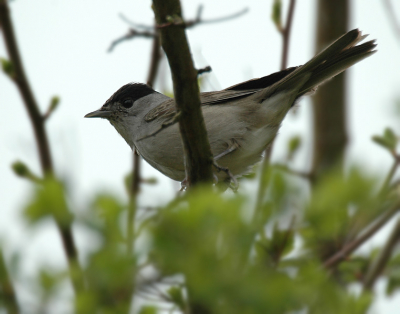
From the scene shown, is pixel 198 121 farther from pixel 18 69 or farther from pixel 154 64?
pixel 18 69

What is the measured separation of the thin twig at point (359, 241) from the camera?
4.36m

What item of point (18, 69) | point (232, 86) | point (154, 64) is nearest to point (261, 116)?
point (232, 86)

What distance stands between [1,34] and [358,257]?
4019mm

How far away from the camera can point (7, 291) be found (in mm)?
2541

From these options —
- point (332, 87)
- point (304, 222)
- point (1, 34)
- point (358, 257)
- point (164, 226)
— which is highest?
point (1, 34)

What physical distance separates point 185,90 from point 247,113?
1.74m

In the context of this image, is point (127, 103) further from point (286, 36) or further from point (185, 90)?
point (185, 90)

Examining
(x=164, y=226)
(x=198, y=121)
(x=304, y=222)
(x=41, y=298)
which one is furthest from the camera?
(x=198, y=121)

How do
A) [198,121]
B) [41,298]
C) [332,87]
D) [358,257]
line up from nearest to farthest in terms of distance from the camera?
[41,298], [198,121], [358,257], [332,87]

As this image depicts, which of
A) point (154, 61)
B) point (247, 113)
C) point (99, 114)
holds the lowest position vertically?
point (247, 113)

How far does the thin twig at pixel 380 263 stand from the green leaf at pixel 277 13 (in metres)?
2.23

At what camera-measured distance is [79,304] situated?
2.24m

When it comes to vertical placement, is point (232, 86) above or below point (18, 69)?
below

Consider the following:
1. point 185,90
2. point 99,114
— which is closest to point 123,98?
point 99,114
